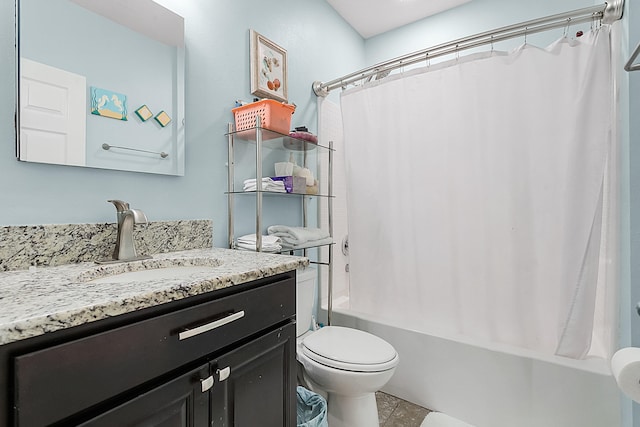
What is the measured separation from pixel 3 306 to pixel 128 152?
2.42ft

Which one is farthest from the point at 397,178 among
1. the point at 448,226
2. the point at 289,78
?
the point at 289,78

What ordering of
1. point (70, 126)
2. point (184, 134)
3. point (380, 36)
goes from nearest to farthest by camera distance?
point (70, 126)
point (184, 134)
point (380, 36)

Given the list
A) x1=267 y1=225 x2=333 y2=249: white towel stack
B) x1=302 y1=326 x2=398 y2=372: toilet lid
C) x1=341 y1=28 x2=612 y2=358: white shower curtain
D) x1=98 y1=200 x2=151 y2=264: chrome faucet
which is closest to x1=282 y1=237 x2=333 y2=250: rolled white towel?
x1=267 y1=225 x2=333 y2=249: white towel stack

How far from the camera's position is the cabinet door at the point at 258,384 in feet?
2.51

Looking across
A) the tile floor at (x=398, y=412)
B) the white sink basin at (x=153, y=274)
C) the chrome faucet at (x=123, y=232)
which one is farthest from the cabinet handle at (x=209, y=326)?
the tile floor at (x=398, y=412)

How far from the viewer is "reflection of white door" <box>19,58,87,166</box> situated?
92 cm

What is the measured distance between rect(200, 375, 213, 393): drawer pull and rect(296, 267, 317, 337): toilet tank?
0.85 meters

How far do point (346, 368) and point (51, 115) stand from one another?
4.63 feet

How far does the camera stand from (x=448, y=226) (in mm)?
1697

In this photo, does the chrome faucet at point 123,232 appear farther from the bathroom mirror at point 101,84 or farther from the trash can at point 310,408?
the trash can at point 310,408

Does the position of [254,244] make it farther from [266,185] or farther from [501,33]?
[501,33]

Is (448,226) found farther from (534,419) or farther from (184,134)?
(184,134)

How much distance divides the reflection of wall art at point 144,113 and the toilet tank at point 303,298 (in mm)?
987

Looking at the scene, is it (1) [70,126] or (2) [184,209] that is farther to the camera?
(2) [184,209]
